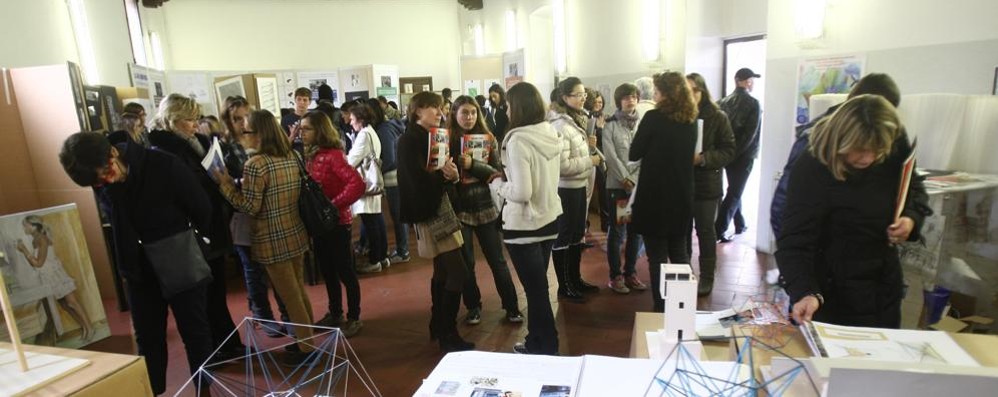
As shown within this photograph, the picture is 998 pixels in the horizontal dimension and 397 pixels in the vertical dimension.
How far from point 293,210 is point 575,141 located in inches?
64.1

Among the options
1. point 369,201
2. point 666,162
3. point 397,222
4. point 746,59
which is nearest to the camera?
point 666,162

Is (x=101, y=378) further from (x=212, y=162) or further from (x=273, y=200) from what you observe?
(x=212, y=162)

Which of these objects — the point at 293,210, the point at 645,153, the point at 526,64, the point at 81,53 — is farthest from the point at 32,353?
the point at 526,64

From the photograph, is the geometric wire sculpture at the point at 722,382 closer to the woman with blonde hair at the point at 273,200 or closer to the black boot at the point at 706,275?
the woman with blonde hair at the point at 273,200

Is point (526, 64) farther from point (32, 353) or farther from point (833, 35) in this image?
point (32, 353)

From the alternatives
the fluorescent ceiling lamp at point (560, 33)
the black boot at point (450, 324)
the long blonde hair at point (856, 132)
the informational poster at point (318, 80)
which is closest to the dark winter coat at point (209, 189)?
the black boot at point (450, 324)

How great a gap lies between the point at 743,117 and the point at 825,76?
2.49 ft

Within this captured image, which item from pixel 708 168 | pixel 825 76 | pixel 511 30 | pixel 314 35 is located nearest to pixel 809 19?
pixel 825 76

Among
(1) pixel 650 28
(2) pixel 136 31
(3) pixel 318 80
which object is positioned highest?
(2) pixel 136 31

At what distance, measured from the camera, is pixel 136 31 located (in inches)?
356

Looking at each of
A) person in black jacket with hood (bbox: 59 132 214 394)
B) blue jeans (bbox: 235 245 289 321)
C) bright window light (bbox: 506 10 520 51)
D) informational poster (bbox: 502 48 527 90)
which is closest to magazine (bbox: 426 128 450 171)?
person in black jacket with hood (bbox: 59 132 214 394)

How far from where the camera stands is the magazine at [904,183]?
149 centimetres

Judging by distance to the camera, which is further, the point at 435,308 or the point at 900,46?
the point at 900,46

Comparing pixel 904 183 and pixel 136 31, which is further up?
pixel 136 31
